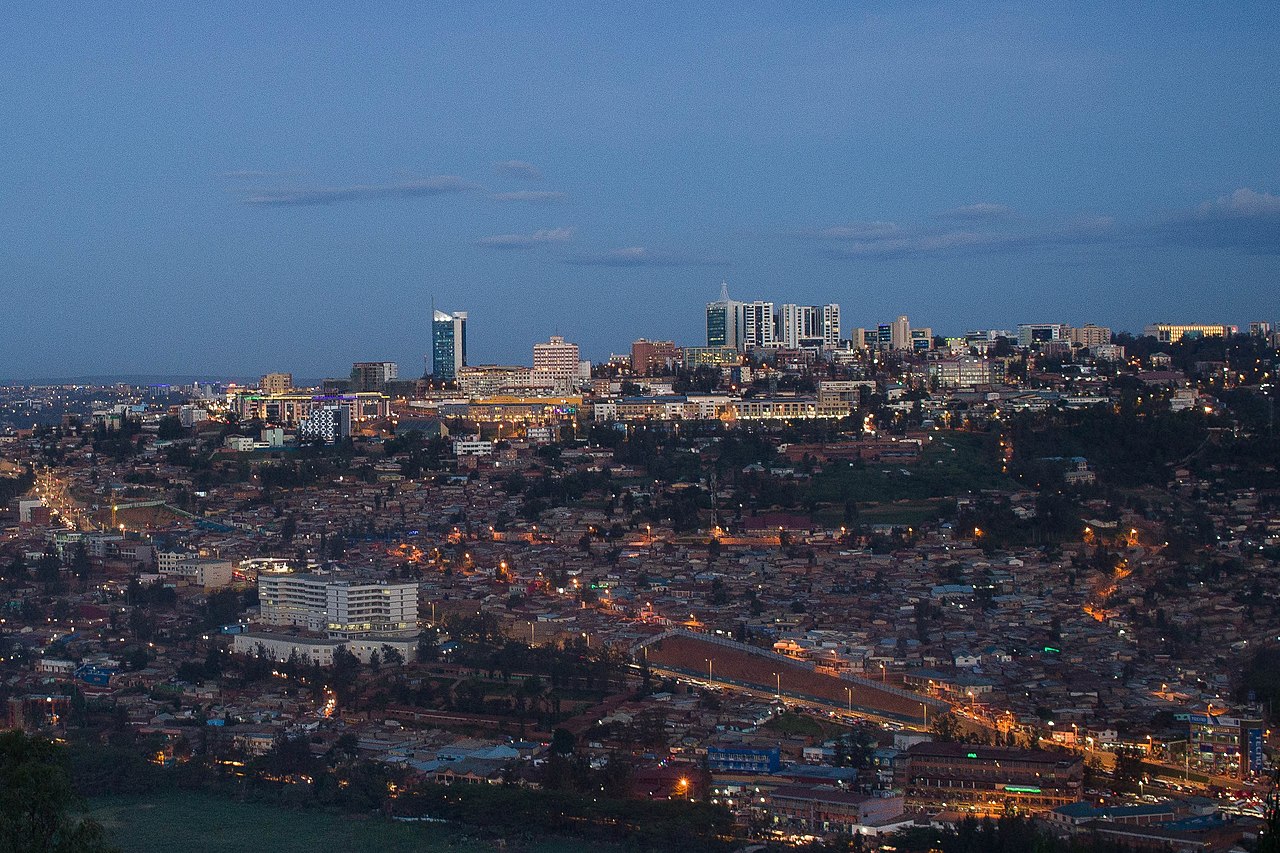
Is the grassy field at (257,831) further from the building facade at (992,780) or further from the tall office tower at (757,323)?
the tall office tower at (757,323)

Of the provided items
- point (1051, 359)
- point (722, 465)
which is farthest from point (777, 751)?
point (1051, 359)

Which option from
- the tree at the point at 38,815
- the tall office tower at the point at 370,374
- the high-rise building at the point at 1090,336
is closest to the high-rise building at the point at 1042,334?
the high-rise building at the point at 1090,336

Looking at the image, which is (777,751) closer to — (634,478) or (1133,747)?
(1133,747)

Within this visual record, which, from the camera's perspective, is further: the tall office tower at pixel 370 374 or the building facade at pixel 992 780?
the tall office tower at pixel 370 374

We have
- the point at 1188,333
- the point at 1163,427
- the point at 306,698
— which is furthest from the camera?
the point at 1188,333

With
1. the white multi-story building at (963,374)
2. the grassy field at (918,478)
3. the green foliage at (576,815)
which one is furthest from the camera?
the white multi-story building at (963,374)

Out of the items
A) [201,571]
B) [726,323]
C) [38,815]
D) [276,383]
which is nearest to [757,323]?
[726,323]

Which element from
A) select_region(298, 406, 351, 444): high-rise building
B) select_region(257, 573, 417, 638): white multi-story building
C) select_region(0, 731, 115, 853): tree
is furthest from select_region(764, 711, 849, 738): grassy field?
select_region(298, 406, 351, 444): high-rise building
